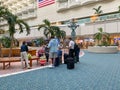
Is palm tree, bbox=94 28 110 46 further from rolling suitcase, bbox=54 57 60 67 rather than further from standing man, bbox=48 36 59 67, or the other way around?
standing man, bbox=48 36 59 67

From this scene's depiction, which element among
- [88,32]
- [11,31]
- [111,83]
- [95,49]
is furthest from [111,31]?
[111,83]

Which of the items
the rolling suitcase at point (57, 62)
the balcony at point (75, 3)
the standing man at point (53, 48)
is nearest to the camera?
the standing man at point (53, 48)

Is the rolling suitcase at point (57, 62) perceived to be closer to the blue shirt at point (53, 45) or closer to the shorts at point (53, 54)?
the shorts at point (53, 54)

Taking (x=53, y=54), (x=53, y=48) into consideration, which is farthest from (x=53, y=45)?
(x=53, y=54)

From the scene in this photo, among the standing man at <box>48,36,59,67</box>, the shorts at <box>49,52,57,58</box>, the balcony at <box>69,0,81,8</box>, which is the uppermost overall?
the balcony at <box>69,0,81,8</box>

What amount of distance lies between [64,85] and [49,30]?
32.1 m

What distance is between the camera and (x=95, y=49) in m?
27.6

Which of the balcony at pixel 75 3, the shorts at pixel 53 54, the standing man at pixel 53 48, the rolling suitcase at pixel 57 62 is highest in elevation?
the balcony at pixel 75 3

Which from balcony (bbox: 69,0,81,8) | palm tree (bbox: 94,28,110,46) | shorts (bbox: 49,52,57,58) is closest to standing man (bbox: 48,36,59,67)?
shorts (bbox: 49,52,57,58)

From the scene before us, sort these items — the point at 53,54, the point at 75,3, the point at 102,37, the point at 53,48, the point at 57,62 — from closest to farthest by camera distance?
the point at 53,48
the point at 53,54
the point at 57,62
the point at 102,37
the point at 75,3

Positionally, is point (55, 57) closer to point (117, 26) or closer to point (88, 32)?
point (117, 26)

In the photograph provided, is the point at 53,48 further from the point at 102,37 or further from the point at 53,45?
the point at 102,37

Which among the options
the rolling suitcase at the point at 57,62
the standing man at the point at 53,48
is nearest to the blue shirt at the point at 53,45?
the standing man at the point at 53,48

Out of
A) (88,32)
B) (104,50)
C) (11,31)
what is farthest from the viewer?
(88,32)
